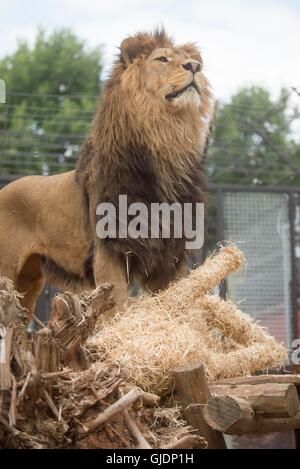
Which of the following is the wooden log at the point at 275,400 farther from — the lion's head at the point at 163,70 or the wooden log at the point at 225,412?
the lion's head at the point at 163,70

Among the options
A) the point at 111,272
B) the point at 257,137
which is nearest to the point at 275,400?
the point at 111,272

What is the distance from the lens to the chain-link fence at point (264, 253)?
27.9ft

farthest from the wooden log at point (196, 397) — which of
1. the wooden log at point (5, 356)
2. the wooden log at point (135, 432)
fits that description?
the wooden log at point (5, 356)

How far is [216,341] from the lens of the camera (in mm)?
4914

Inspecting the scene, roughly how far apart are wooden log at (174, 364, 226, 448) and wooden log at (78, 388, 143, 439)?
0.68m

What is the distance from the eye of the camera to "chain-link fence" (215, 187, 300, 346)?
850 centimetres

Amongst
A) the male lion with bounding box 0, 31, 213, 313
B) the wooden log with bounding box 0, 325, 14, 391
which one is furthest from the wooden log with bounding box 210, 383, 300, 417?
the male lion with bounding box 0, 31, 213, 313

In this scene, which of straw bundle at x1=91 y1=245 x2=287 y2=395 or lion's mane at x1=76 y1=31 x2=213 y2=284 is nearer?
straw bundle at x1=91 y1=245 x2=287 y2=395

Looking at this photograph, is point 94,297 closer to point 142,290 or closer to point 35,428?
point 35,428

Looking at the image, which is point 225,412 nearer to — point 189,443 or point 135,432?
point 189,443

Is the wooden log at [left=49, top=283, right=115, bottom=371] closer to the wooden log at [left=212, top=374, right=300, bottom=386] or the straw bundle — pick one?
the straw bundle

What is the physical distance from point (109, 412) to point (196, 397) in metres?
0.84
